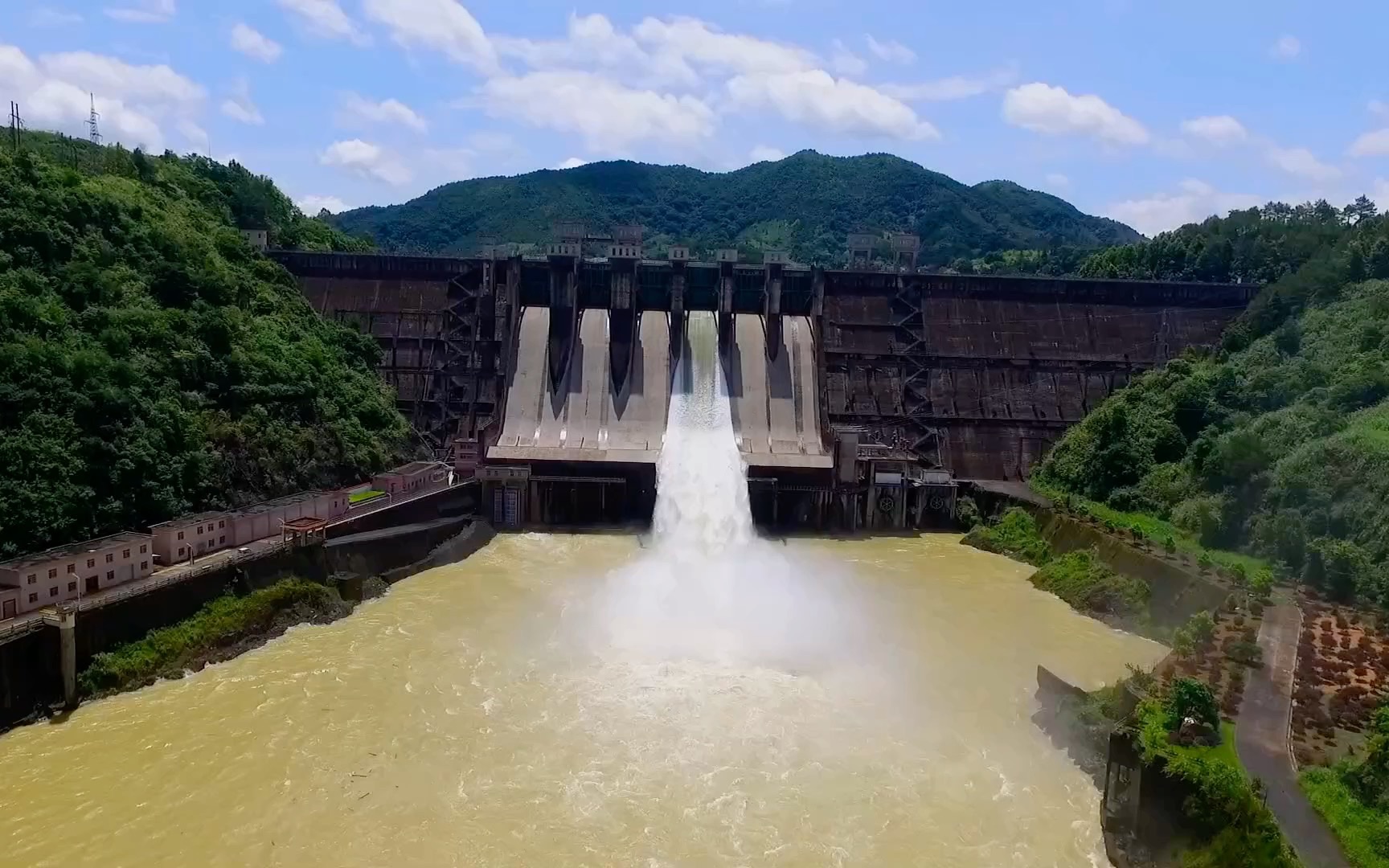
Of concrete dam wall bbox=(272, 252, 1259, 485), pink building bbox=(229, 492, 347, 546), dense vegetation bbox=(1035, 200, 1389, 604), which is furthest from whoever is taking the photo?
concrete dam wall bbox=(272, 252, 1259, 485)

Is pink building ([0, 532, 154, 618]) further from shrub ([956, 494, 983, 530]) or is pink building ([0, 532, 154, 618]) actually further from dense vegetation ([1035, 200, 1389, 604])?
dense vegetation ([1035, 200, 1389, 604])

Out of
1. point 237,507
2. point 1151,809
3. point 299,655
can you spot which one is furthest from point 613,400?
point 1151,809

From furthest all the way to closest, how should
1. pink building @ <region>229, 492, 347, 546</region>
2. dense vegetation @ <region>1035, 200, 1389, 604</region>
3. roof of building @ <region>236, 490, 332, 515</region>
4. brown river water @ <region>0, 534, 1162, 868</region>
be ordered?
roof of building @ <region>236, 490, 332, 515</region>
pink building @ <region>229, 492, 347, 546</region>
dense vegetation @ <region>1035, 200, 1389, 604</region>
brown river water @ <region>0, 534, 1162, 868</region>

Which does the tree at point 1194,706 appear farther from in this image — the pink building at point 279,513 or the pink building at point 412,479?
the pink building at point 412,479

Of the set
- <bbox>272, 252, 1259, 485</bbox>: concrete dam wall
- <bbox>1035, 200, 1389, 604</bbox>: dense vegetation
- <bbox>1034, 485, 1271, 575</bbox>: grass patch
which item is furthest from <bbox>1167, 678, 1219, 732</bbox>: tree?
<bbox>272, 252, 1259, 485</bbox>: concrete dam wall

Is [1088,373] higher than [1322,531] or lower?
higher

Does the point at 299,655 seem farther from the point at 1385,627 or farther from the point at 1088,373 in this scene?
the point at 1088,373

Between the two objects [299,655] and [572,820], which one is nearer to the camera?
[572,820]
